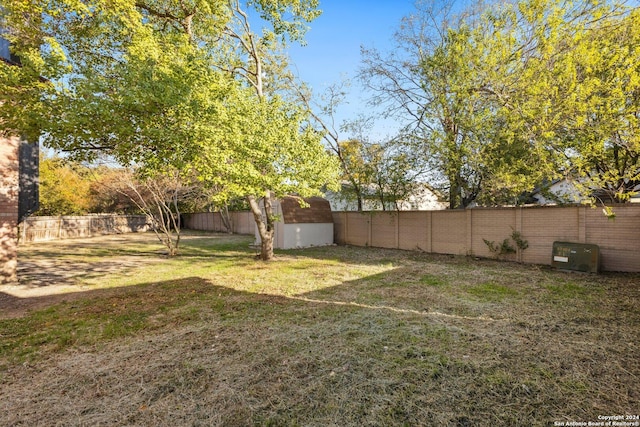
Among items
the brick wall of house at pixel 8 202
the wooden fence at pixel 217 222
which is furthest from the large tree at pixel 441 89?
the wooden fence at pixel 217 222

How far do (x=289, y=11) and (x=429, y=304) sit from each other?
867 cm

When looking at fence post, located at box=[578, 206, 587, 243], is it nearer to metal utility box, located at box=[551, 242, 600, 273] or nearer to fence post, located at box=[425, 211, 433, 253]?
metal utility box, located at box=[551, 242, 600, 273]

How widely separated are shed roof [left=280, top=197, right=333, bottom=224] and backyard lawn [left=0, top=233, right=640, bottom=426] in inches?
262

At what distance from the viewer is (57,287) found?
6625 millimetres

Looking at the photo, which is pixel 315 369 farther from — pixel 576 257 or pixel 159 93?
pixel 576 257

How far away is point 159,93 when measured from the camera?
5246 mm

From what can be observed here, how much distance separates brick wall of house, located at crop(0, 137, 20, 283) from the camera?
645cm

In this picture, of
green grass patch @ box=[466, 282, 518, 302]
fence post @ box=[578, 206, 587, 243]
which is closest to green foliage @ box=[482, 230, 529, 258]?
fence post @ box=[578, 206, 587, 243]

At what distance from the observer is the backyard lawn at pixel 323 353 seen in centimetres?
236

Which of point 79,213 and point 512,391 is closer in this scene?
point 512,391

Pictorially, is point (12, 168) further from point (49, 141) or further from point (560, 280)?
point (560, 280)

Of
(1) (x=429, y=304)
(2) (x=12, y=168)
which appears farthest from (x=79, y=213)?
(1) (x=429, y=304)

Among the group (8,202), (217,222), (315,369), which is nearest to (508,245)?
(315,369)

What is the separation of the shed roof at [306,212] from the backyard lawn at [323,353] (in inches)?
262
